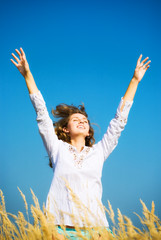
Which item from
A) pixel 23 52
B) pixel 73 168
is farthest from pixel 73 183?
pixel 23 52

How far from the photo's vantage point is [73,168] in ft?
7.98

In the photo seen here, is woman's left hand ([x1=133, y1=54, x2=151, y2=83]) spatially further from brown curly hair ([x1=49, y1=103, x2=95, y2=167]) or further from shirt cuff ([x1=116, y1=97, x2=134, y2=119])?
brown curly hair ([x1=49, y1=103, x2=95, y2=167])

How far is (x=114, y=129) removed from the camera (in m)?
2.70

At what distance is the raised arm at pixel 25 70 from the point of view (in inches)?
104

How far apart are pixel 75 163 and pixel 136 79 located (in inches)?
50.2

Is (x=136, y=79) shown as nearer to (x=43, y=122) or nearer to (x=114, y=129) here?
(x=114, y=129)

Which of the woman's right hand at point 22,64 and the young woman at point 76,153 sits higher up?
the woman's right hand at point 22,64

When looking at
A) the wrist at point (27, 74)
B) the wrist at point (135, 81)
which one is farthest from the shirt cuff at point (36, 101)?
the wrist at point (135, 81)

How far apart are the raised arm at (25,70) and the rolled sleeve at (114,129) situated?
3.18ft

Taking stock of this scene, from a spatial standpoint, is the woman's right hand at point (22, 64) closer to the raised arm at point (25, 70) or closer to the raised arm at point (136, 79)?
the raised arm at point (25, 70)

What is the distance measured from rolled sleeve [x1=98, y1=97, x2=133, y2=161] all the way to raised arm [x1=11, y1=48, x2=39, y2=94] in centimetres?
97

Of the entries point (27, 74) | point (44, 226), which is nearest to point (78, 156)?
point (27, 74)

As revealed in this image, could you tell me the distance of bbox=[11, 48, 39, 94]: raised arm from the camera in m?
2.63

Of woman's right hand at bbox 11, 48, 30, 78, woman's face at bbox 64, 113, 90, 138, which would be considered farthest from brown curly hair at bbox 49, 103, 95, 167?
woman's right hand at bbox 11, 48, 30, 78
